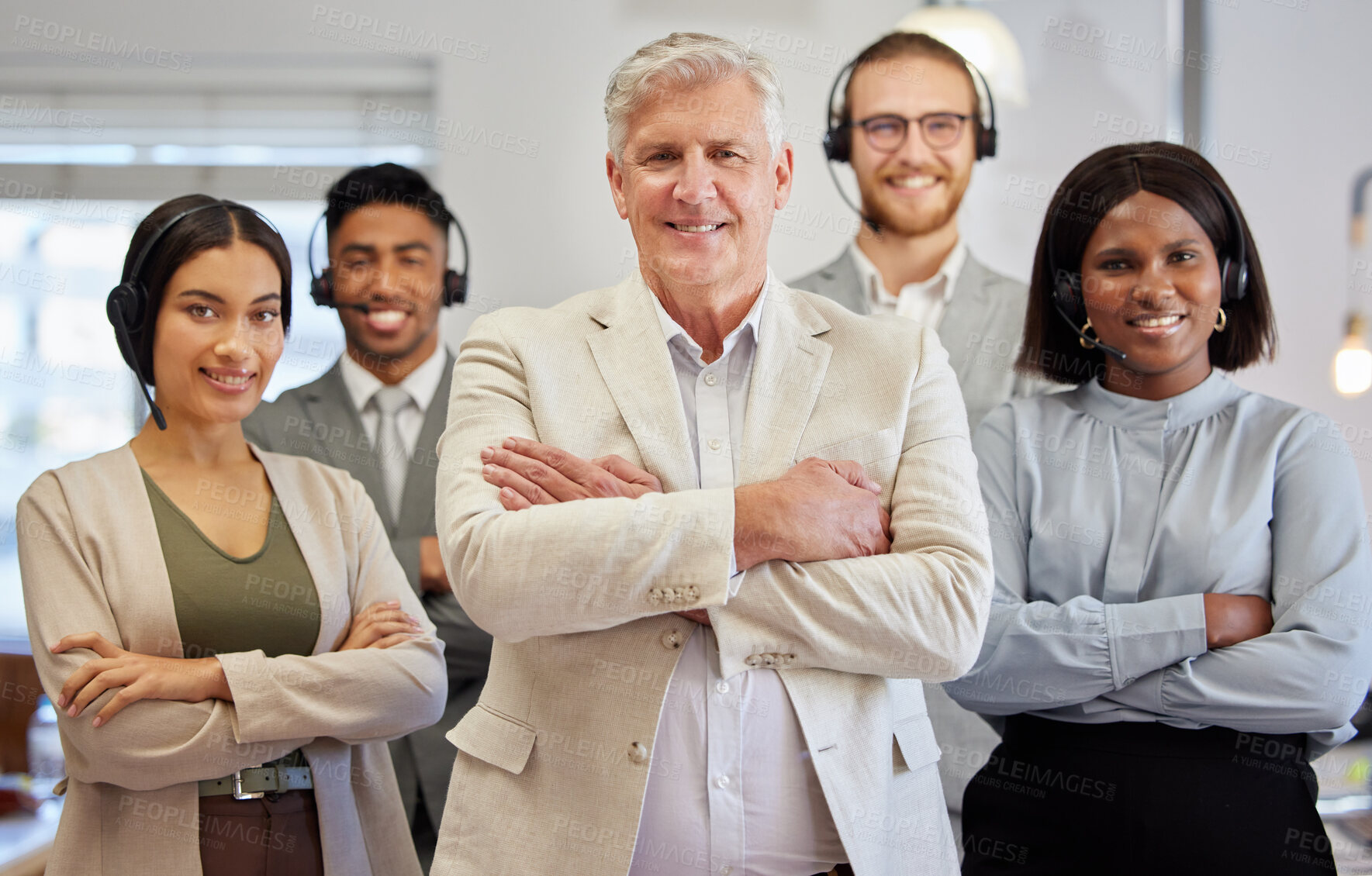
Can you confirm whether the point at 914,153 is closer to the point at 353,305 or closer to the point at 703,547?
the point at 353,305

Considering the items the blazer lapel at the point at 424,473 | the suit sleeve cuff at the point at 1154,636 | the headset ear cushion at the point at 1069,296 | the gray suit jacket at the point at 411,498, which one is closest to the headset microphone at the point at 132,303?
the gray suit jacket at the point at 411,498

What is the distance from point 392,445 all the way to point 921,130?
1.84m

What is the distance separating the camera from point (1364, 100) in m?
3.37

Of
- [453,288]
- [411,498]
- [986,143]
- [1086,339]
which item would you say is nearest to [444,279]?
[453,288]

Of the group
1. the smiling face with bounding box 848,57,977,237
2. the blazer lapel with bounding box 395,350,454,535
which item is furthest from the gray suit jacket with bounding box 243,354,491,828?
the smiling face with bounding box 848,57,977,237

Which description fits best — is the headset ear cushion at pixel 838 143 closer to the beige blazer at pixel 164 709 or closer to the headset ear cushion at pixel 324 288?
the headset ear cushion at pixel 324 288

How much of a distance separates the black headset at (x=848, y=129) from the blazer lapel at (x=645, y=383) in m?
1.40

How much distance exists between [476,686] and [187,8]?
2.23 m

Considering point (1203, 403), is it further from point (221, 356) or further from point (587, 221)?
point (221, 356)

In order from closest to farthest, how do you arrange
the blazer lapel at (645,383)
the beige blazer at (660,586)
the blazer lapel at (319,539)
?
the beige blazer at (660,586) < the blazer lapel at (645,383) < the blazer lapel at (319,539)

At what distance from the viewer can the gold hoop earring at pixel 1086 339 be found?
2760 millimetres

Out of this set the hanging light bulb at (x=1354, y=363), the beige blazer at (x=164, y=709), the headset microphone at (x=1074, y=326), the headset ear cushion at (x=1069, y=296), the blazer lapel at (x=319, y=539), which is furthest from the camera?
the hanging light bulb at (x=1354, y=363)

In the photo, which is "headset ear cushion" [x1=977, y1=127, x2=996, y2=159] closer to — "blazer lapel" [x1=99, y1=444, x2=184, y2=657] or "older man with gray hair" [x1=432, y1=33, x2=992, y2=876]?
"older man with gray hair" [x1=432, y1=33, x2=992, y2=876]

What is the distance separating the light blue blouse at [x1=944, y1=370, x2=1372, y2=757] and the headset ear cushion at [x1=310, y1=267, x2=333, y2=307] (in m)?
1.88
